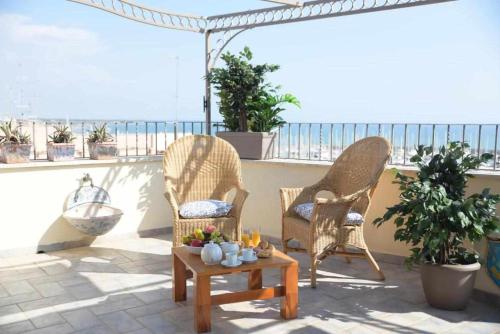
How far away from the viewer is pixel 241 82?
187 inches

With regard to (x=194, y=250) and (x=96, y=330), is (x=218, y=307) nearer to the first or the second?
(x=194, y=250)

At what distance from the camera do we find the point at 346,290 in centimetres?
332

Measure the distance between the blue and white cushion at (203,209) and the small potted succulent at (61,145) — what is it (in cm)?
136

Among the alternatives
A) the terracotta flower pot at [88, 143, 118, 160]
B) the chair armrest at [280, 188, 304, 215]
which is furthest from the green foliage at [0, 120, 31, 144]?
the chair armrest at [280, 188, 304, 215]

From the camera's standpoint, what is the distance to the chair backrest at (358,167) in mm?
3599

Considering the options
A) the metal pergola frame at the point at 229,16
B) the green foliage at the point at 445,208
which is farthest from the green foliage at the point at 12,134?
the green foliage at the point at 445,208

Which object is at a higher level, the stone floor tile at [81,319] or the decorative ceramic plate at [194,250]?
the decorative ceramic plate at [194,250]

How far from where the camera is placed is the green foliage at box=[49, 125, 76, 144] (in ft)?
14.5

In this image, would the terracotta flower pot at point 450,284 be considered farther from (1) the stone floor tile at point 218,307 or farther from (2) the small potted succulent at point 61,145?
(2) the small potted succulent at point 61,145

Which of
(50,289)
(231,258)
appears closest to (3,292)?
(50,289)

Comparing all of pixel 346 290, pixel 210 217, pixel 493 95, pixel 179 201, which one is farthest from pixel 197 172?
pixel 493 95

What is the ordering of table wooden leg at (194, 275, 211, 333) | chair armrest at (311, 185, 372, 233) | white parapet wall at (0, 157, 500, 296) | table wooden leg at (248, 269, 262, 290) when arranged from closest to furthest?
table wooden leg at (194, 275, 211, 333)
table wooden leg at (248, 269, 262, 290)
chair armrest at (311, 185, 372, 233)
white parapet wall at (0, 157, 500, 296)

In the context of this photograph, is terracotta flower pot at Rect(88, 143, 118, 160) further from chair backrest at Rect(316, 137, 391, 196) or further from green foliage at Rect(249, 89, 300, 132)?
chair backrest at Rect(316, 137, 391, 196)

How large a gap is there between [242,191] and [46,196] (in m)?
1.83
